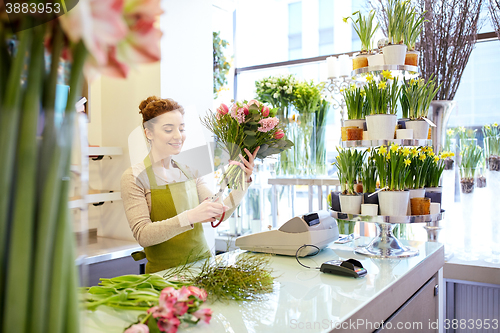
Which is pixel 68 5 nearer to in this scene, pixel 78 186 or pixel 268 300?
pixel 78 186

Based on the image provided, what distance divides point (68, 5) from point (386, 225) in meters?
1.73

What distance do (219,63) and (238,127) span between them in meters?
3.14

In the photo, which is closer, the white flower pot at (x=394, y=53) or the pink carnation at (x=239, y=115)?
the pink carnation at (x=239, y=115)

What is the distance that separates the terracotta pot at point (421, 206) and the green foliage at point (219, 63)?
3059 mm

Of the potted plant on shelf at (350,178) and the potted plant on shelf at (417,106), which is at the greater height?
the potted plant on shelf at (417,106)

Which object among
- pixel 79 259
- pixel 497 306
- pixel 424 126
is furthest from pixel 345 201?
pixel 497 306

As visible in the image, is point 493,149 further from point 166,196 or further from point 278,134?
point 166,196

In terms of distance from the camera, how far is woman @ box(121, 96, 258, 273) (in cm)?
126

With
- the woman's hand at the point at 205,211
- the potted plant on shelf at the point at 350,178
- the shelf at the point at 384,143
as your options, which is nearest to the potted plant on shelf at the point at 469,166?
the shelf at the point at 384,143

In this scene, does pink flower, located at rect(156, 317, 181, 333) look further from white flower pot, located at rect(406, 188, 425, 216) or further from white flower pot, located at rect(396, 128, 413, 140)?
white flower pot, located at rect(396, 128, 413, 140)

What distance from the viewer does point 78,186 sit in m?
0.33

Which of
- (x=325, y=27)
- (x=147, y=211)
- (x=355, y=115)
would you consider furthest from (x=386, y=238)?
(x=325, y=27)

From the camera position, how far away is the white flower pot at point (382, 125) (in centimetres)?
175

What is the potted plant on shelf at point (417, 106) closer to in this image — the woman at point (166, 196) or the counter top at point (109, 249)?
the woman at point (166, 196)
